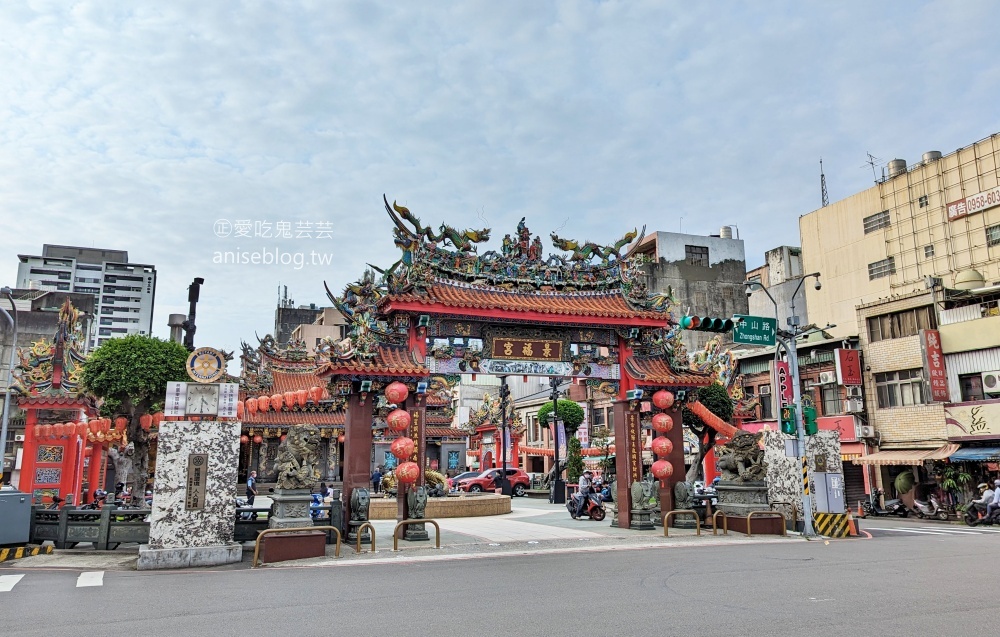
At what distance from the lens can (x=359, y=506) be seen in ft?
53.6

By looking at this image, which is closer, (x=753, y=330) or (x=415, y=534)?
(x=415, y=534)

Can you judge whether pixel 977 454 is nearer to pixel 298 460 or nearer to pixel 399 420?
pixel 399 420

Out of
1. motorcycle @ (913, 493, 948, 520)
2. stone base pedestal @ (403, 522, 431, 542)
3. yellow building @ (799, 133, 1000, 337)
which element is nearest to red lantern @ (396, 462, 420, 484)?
stone base pedestal @ (403, 522, 431, 542)

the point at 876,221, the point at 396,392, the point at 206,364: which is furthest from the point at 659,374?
the point at 876,221

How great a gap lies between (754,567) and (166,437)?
38.1 ft

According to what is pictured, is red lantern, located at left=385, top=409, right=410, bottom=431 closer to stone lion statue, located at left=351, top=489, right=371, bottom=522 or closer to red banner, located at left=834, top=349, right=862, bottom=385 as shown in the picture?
stone lion statue, located at left=351, top=489, right=371, bottom=522

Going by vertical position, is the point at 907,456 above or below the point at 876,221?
below

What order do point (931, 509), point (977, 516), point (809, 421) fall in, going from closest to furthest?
point (809, 421) → point (977, 516) → point (931, 509)

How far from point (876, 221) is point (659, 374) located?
2592cm

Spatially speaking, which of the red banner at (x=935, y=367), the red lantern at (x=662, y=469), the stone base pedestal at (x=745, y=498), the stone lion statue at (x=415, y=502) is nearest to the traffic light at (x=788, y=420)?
the stone base pedestal at (x=745, y=498)

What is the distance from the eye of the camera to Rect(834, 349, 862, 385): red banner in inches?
1314

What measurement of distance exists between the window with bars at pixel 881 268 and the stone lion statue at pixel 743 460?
23304 mm

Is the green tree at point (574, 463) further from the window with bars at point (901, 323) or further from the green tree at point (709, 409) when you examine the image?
the window with bars at point (901, 323)

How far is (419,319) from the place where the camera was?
722 inches
